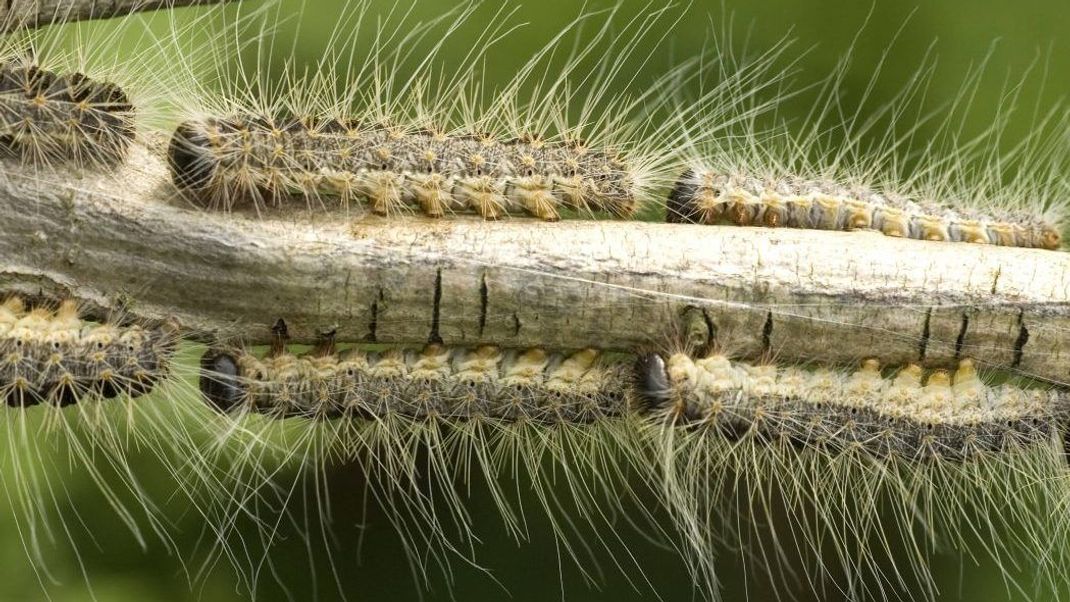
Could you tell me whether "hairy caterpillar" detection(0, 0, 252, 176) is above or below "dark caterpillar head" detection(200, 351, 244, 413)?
above

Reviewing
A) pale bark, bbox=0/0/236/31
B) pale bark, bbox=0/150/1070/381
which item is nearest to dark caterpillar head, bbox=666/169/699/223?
pale bark, bbox=0/150/1070/381

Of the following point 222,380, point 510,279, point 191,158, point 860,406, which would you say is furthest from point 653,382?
point 191,158

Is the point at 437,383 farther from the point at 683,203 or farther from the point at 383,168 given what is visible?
the point at 683,203

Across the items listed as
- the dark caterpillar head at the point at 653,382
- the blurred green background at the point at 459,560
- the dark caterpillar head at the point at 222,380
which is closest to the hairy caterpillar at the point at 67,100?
the dark caterpillar head at the point at 222,380

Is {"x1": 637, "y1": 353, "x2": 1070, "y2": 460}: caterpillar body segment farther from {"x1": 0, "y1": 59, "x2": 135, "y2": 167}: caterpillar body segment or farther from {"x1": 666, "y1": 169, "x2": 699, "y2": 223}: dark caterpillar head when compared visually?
{"x1": 0, "y1": 59, "x2": 135, "y2": 167}: caterpillar body segment

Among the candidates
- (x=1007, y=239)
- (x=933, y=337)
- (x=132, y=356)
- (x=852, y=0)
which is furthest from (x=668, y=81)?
(x=132, y=356)

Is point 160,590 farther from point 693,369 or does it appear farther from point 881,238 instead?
point 881,238

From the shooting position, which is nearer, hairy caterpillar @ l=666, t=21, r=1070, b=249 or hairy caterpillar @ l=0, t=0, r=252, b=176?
hairy caterpillar @ l=0, t=0, r=252, b=176
